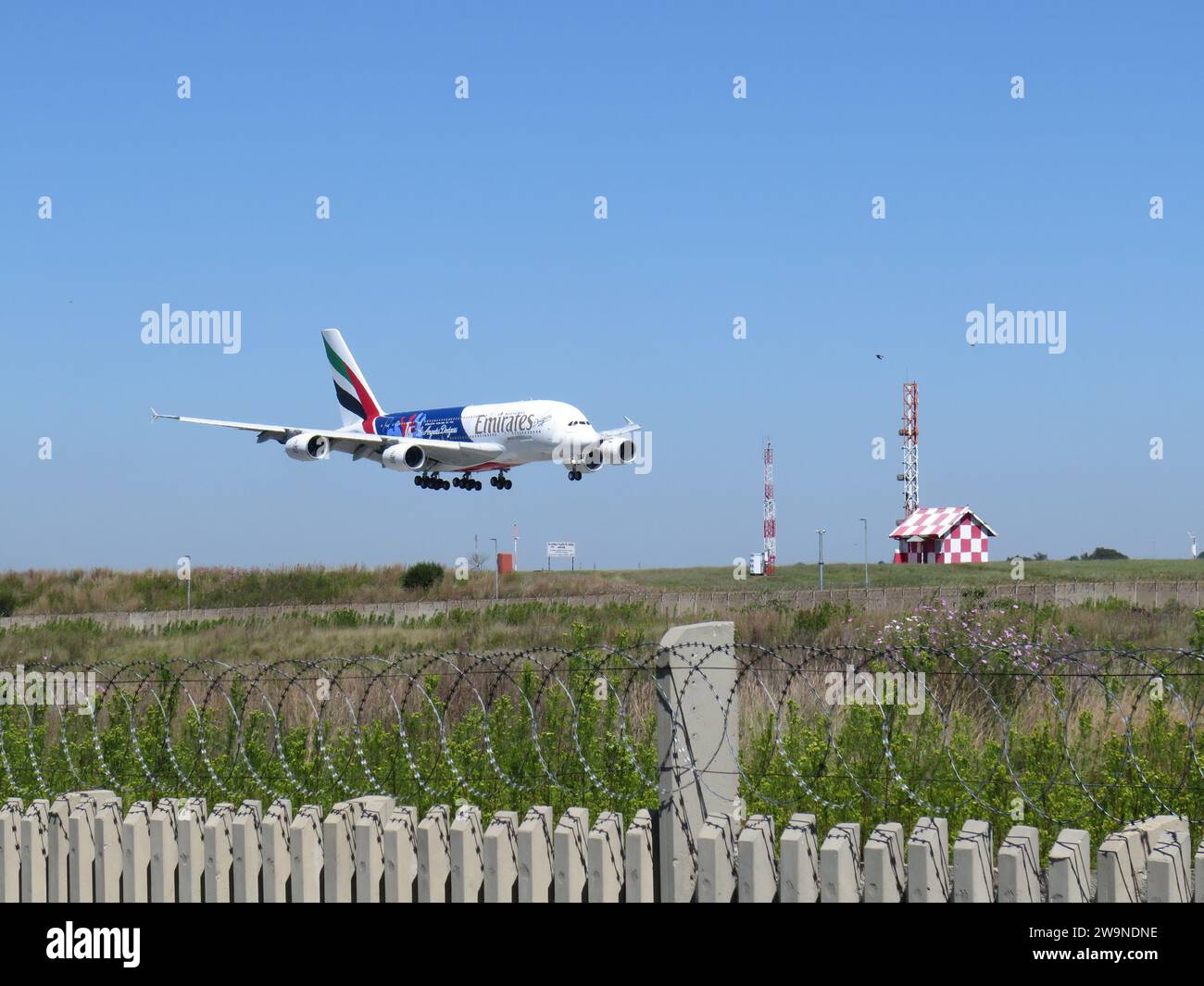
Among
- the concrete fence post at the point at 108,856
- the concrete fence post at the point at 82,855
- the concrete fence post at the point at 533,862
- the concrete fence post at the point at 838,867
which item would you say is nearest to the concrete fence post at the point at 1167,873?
the concrete fence post at the point at 838,867

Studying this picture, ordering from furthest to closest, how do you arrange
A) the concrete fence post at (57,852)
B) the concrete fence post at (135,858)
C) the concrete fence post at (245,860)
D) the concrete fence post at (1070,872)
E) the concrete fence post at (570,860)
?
the concrete fence post at (57,852), the concrete fence post at (135,858), the concrete fence post at (245,860), the concrete fence post at (570,860), the concrete fence post at (1070,872)

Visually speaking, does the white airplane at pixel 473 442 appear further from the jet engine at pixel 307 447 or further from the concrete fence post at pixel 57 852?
the concrete fence post at pixel 57 852

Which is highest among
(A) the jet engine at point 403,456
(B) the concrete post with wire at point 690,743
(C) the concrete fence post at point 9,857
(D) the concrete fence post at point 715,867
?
(A) the jet engine at point 403,456

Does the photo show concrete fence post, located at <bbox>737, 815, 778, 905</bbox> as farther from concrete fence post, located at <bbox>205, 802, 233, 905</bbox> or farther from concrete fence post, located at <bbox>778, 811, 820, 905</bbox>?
concrete fence post, located at <bbox>205, 802, 233, 905</bbox>

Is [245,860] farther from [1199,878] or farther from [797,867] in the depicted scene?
[1199,878]

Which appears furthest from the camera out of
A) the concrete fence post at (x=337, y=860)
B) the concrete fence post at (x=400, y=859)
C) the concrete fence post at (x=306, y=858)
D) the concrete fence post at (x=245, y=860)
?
the concrete fence post at (x=245, y=860)

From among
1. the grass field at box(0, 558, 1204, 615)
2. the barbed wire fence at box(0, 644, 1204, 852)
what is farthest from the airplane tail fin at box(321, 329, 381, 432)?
the barbed wire fence at box(0, 644, 1204, 852)

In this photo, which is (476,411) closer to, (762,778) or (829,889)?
(762,778)
